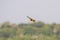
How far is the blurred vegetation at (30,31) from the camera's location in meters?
2.09

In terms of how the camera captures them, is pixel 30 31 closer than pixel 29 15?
Yes

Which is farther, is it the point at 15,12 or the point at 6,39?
the point at 15,12

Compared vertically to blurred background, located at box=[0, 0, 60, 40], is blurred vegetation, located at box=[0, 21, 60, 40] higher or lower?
lower

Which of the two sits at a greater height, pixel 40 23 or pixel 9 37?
pixel 40 23

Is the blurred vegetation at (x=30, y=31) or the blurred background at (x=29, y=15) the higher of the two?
the blurred background at (x=29, y=15)

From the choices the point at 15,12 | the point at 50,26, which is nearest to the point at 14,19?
the point at 15,12

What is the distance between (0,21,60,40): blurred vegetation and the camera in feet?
6.84

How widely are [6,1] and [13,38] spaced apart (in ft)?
1.95

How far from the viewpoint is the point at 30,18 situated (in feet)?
7.38

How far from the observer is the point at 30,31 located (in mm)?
2137

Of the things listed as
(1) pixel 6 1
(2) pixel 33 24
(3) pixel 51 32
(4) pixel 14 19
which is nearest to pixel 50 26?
(3) pixel 51 32

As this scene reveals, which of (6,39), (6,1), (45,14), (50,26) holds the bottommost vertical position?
(6,39)

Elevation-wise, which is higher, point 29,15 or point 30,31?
point 29,15

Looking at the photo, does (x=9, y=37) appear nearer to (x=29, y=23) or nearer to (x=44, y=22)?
(x=29, y=23)
